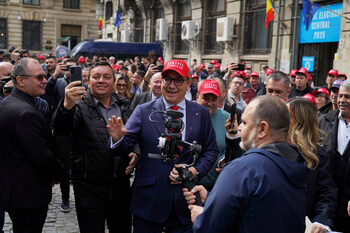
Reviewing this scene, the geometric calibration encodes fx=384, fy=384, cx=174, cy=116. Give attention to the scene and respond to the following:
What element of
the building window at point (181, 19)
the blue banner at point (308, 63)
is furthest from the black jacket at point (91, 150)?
the building window at point (181, 19)

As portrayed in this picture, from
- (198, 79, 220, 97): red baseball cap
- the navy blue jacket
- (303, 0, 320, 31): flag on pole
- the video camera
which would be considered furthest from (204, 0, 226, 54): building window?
the navy blue jacket

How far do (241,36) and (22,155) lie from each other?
49.0 ft

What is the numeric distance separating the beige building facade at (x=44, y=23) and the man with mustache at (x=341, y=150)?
4067 centimetres

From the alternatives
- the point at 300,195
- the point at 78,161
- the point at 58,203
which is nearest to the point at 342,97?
the point at 300,195

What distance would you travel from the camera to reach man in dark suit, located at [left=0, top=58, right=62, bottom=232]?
11.0ft

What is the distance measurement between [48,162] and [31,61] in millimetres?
1010

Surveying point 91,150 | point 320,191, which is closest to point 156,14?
point 91,150

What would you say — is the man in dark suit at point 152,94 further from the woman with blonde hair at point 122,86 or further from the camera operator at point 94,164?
the camera operator at point 94,164

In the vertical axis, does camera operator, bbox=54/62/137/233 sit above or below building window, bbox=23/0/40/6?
below

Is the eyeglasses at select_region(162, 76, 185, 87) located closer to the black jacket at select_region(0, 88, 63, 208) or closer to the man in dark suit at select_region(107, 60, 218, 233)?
the man in dark suit at select_region(107, 60, 218, 233)

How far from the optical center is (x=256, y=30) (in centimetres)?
1656

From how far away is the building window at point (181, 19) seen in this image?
21.7 meters

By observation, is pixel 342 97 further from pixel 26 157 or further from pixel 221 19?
pixel 221 19

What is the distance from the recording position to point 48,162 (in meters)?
3.43
